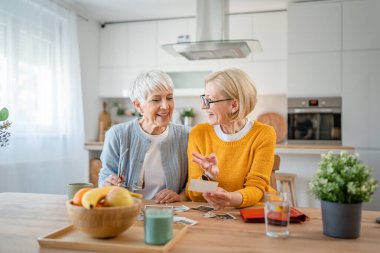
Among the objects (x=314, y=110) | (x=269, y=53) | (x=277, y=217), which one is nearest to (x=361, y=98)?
(x=314, y=110)

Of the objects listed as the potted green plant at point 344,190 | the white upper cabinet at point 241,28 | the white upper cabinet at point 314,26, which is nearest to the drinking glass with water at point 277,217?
the potted green plant at point 344,190

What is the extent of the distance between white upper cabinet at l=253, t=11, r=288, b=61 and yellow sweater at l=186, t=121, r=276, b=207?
2.92 meters

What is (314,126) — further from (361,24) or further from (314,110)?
(361,24)

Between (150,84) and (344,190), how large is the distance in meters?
1.04

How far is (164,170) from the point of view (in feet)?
5.78

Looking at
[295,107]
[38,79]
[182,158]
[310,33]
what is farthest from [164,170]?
[310,33]

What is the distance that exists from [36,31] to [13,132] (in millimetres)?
1068

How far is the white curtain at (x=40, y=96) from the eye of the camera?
333 cm

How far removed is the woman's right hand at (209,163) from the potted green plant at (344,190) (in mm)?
462

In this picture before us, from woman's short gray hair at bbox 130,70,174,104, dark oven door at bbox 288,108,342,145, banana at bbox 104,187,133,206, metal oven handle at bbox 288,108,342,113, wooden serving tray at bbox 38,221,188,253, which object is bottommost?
wooden serving tray at bbox 38,221,188,253

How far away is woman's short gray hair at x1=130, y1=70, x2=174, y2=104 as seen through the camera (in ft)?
A: 5.78

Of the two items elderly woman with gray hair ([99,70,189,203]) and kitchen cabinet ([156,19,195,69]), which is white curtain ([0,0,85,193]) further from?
elderly woman with gray hair ([99,70,189,203])

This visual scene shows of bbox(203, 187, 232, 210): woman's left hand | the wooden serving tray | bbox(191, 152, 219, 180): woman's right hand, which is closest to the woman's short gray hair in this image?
bbox(191, 152, 219, 180): woman's right hand

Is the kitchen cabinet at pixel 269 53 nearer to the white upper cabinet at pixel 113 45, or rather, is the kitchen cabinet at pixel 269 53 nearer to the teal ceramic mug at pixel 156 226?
the white upper cabinet at pixel 113 45
